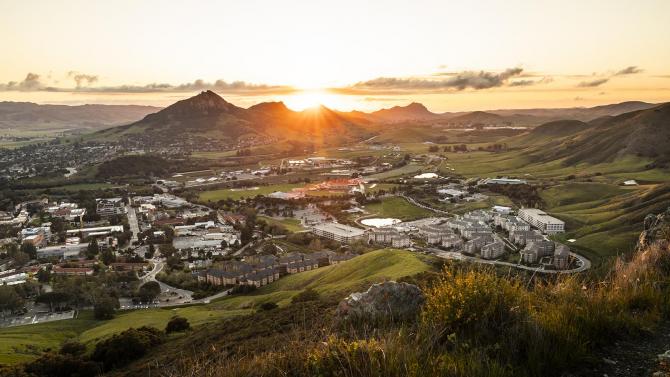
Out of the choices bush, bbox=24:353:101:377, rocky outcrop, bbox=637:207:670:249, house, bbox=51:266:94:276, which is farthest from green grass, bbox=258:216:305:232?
rocky outcrop, bbox=637:207:670:249

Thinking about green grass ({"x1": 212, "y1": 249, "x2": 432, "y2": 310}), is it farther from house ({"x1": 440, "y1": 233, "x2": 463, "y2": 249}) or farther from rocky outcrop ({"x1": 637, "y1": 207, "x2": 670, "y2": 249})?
rocky outcrop ({"x1": 637, "y1": 207, "x2": 670, "y2": 249})

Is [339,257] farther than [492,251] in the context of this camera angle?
Yes

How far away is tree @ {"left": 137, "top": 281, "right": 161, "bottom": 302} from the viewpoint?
42875 mm

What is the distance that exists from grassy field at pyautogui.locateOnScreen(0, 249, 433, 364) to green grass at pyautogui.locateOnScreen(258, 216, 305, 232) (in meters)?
23.6

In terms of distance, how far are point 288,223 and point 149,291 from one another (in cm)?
3059

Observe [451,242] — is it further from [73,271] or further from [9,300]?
[9,300]

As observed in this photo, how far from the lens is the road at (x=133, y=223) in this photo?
218ft

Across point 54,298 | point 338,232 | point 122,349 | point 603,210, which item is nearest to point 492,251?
point 338,232

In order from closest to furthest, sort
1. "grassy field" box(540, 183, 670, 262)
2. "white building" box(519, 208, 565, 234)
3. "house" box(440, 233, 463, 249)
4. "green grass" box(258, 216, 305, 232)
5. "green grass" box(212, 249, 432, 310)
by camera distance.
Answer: "green grass" box(212, 249, 432, 310)
"grassy field" box(540, 183, 670, 262)
"house" box(440, 233, 463, 249)
"white building" box(519, 208, 565, 234)
"green grass" box(258, 216, 305, 232)

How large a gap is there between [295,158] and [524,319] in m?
151

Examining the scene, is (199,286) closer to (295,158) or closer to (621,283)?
(621,283)

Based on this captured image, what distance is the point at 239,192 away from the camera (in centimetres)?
9506

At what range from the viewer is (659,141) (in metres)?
100

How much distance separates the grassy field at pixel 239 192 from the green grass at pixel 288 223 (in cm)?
1730
